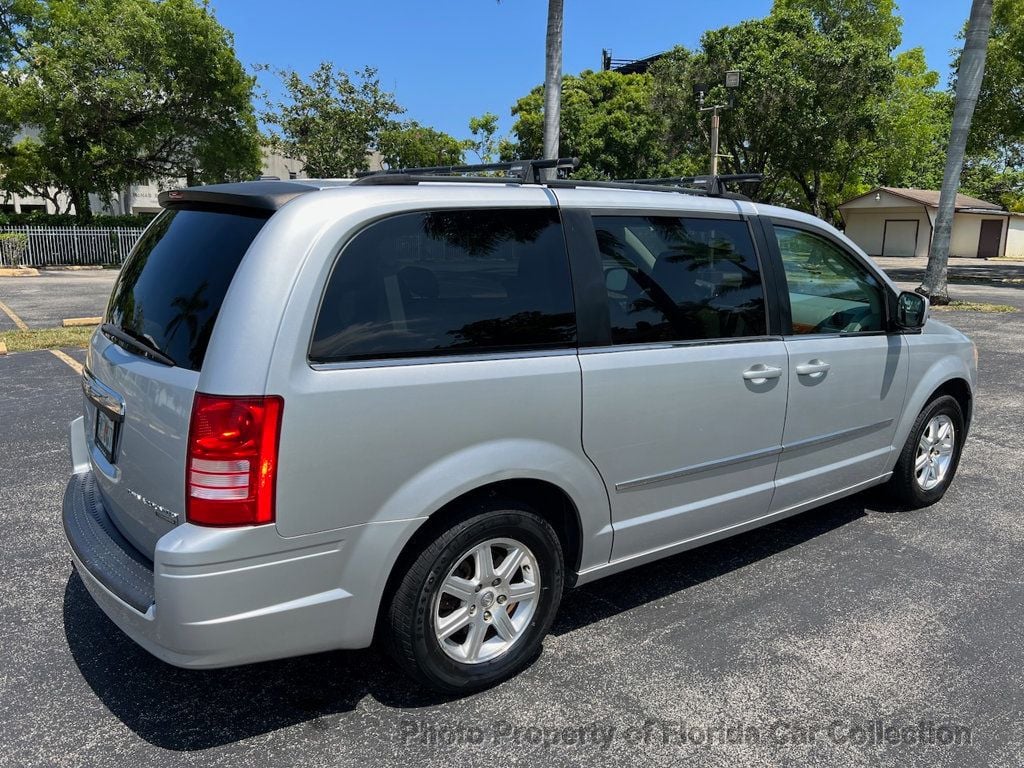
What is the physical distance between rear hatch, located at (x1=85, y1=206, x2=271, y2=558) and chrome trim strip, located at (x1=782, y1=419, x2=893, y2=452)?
2.61 metres

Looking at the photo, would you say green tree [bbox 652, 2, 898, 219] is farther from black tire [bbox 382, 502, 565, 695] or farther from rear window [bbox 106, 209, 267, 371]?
black tire [bbox 382, 502, 565, 695]

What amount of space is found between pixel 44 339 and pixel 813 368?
9.69m

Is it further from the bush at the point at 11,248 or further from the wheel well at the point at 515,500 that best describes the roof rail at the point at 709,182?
the bush at the point at 11,248

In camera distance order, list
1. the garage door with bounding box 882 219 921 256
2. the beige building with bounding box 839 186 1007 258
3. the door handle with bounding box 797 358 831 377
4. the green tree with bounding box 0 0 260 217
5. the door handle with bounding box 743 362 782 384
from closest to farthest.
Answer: the door handle with bounding box 743 362 782 384 → the door handle with bounding box 797 358 831 377 → the green tree with bounding box 0 0 260 217 → the beige building with bounding box 839 186 1007 258 → the garage door with bounding box 882 219 921 256

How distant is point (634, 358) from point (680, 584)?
1.31 m

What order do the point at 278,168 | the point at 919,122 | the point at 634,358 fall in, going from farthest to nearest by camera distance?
1. the point at 278,168
2. the point at 919,122
3. the point at 634,358

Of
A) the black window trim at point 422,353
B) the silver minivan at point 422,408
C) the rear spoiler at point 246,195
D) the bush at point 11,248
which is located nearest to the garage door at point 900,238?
the bush at point 11,248

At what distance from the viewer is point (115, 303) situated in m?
3.23

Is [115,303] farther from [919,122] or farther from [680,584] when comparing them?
A: [919,122]

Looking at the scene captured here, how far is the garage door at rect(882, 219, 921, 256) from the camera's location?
4400 cm

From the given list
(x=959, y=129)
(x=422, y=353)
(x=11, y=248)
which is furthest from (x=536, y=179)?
(x=11, y=248)

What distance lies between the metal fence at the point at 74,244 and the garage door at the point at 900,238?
38.8 metres

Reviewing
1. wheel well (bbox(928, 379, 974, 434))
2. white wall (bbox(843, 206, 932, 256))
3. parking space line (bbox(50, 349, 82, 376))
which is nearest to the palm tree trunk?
parking space line (bbox(50, 349, 82, 376))

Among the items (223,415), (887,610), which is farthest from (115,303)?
(887,610)
